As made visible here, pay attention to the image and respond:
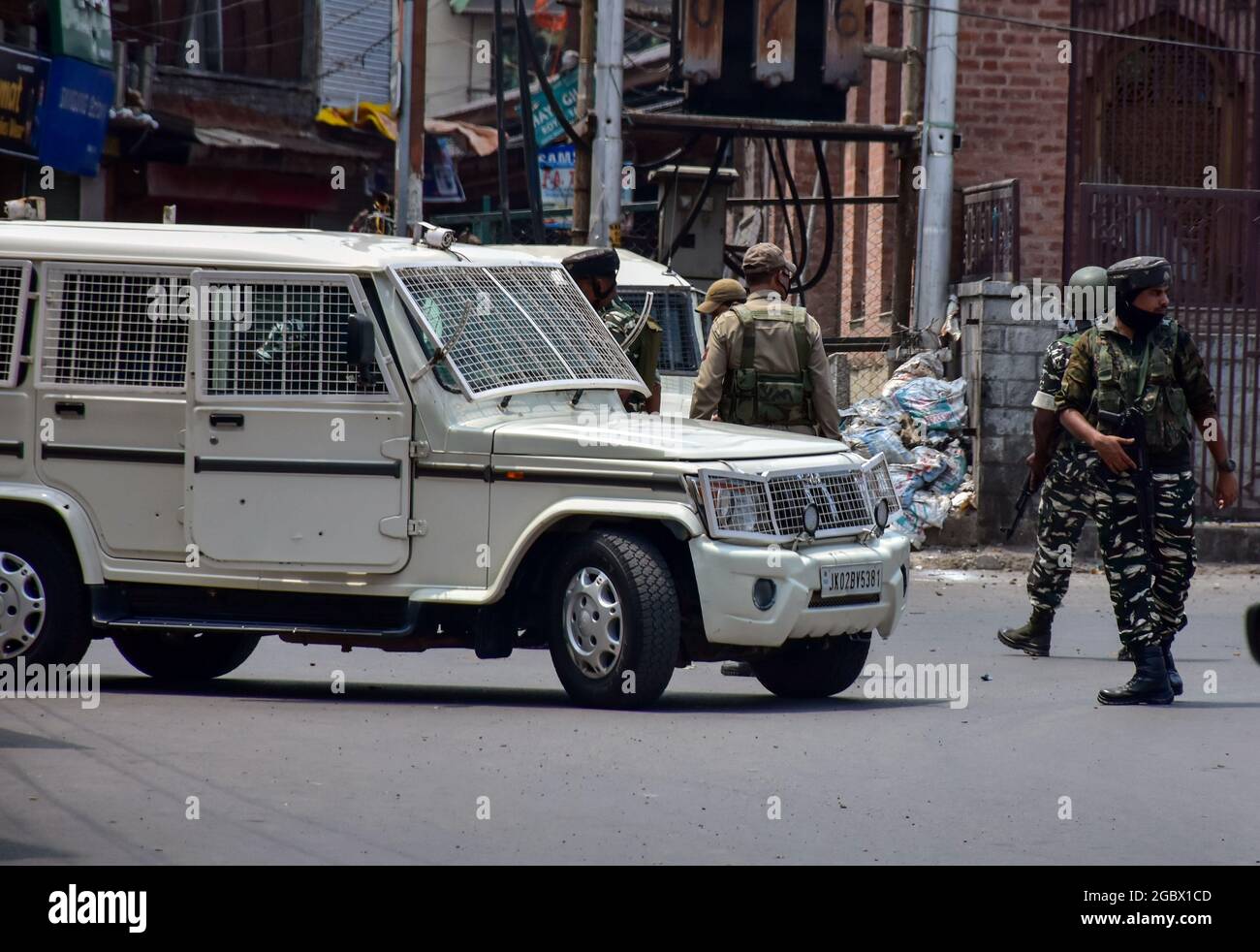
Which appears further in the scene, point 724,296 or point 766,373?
point 724,296

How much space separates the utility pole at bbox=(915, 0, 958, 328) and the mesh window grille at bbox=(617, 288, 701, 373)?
3.82 meters

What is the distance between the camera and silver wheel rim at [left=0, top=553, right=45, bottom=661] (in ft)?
30.7

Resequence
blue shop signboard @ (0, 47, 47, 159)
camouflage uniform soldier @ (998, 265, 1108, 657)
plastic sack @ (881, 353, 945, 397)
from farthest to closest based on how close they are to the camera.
→ blue shop signboard @ (0, 47, 47, 159)
plastic sack @ (881, 353, 945, 397)
camouflage uniform soldier @ (998, 265, 1108, 657)

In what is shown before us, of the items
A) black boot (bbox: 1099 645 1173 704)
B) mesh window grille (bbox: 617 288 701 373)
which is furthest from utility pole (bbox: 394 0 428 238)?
black boot (bbox: 1099 645 1173 704)

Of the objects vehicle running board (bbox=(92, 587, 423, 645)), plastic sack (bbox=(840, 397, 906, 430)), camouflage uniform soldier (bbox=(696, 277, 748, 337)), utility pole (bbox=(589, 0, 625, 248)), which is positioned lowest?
vehicle running board (bbox=(92, 587, 423, 645))

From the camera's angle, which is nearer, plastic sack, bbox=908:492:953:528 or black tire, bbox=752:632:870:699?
black tire, bbox=752:632:870:699

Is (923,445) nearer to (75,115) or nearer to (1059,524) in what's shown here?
(1059,524)

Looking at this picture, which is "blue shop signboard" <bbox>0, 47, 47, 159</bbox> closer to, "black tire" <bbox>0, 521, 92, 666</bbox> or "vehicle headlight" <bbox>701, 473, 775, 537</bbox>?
"black tire" <bbox>0, 521, 92, 666</bbox>

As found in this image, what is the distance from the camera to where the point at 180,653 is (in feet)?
33.8

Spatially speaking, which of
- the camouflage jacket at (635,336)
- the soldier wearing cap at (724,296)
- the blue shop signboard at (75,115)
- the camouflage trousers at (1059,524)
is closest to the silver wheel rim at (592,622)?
the camouflage jacket at (635,336)

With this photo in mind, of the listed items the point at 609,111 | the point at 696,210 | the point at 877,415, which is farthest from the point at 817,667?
the point at 609,111

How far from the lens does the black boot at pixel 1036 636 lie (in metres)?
11.3

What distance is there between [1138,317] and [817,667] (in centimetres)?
204

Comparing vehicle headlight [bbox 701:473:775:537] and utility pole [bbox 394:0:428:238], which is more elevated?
utility pole [bbox 394:0:428:238]
